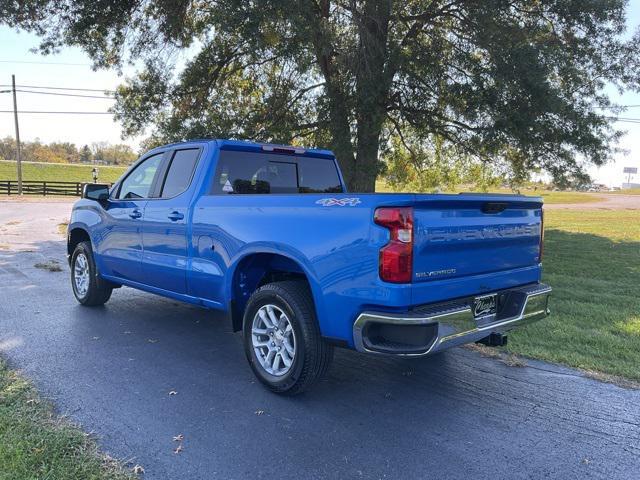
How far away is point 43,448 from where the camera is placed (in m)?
3.04

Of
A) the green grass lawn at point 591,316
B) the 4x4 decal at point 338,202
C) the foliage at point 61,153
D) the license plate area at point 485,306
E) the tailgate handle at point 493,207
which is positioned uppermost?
the foliage at point 61,153

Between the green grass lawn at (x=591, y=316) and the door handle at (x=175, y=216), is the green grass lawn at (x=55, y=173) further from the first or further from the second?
the door handle at (x=175, y=216)

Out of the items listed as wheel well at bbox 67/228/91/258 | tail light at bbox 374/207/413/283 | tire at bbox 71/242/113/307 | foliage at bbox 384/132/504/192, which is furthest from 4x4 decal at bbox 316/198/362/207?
foliage at bbox 384/132/504/192

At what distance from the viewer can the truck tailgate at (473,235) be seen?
338 centimetres

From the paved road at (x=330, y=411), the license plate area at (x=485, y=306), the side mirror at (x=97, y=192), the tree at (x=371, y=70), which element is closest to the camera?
the paved road at (x=330, y=411)

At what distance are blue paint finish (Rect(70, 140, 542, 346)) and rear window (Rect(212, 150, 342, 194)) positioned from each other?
4.1 inches

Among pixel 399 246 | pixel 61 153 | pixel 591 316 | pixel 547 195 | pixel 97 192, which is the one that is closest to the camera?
pixel 399 246

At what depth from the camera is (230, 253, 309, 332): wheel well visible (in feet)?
14.2

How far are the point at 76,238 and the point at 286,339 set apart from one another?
4.36 m

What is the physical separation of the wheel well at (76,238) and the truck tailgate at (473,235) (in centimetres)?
505

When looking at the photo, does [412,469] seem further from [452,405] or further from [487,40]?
[487,40]

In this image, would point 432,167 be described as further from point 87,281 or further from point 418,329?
point 418,329

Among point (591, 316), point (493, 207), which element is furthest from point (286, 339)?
point (591, 316)

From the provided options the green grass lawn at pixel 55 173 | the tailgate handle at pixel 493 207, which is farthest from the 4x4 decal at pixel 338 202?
the green grass lawn at pixel 55 173
